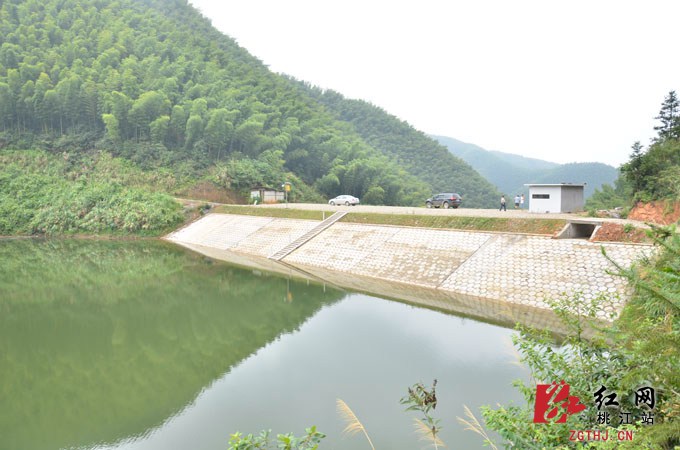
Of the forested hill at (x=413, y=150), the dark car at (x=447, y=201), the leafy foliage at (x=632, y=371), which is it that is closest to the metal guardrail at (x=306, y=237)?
the dark car at (x=447, y=201)

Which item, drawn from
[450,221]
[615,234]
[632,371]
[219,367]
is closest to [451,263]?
[450,221]

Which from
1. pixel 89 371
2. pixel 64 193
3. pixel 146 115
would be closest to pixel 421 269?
pixel 89 371

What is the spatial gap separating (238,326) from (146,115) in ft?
165

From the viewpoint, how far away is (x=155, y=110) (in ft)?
189

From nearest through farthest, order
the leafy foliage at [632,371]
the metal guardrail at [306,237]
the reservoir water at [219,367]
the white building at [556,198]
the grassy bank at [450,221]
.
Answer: the leafy foliage at [632,371], the reservoir water at [219,367], the grassy bank at [450,221], the white building at [556,198], the metal guardrail at [306,237]

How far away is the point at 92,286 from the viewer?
21969mm

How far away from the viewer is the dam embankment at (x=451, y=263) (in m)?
16.6

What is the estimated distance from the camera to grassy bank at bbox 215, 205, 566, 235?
69.4ft

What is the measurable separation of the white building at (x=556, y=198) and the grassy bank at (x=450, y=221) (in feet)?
13.3

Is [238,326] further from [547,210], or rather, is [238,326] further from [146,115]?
[146,115]

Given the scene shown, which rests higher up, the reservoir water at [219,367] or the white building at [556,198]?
the white building at [556,198]

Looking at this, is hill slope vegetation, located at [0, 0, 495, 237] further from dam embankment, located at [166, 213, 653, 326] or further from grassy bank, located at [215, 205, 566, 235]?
dam embankment, located at [166, 213, 653, 326]

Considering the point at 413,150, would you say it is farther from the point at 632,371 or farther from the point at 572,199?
the point at 632,371

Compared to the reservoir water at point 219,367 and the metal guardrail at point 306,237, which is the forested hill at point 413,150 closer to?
the metal guardrail at point 306,237
